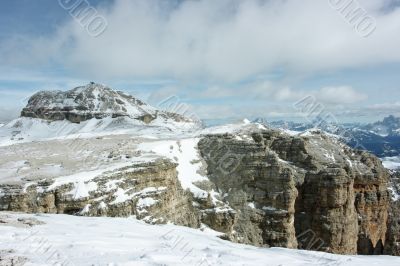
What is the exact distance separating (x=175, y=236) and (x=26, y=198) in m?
16.4

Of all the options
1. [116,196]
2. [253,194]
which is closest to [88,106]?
[253,194]

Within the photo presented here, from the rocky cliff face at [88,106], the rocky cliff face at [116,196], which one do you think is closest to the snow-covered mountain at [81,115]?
the rocky cliff face at [88,106]

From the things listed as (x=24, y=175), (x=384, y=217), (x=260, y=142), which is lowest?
(x=384, y=217)

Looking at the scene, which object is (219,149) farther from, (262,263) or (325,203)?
(262,263)

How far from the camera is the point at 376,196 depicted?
7038 cm

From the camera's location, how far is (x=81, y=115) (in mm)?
114500

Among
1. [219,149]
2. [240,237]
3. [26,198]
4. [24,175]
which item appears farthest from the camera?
[219,149]

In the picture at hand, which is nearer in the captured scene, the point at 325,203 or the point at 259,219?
the point at 259,219

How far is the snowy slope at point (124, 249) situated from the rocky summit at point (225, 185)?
514 inches

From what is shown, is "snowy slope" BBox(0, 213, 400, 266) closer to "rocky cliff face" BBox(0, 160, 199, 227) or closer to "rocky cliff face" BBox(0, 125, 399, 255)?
"rocky cliff face" BBox(0, 160, 199, 227)

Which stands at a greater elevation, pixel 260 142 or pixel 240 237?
pixel 260 142

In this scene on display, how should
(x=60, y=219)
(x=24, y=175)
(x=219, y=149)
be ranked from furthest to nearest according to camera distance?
(x=219, y=149)
(x=24, y=175)
(x=60, y=219)

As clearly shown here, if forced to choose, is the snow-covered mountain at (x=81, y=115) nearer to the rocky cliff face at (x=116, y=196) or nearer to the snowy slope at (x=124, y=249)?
the rocky cliff face at (x=116, y=196)

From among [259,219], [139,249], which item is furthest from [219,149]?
[139,249]
